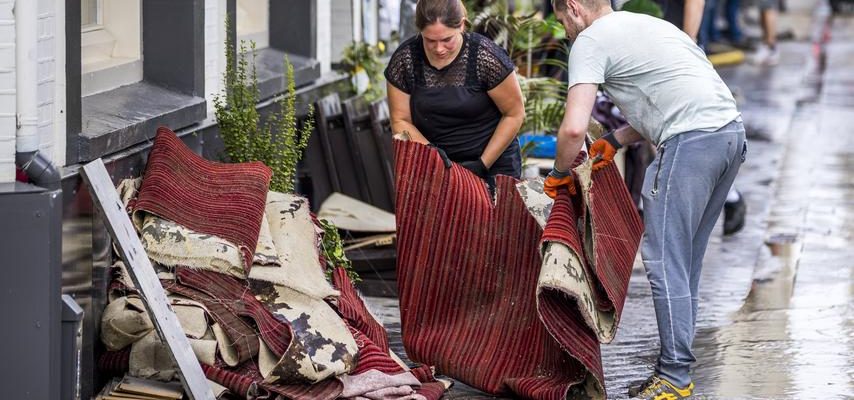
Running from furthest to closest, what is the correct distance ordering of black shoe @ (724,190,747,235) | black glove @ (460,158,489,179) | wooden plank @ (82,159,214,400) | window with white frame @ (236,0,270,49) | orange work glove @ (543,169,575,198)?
black shoe @ (724,190,747,235) → window with white frame @ (236,0,270,49) → black glove @ (460,158,489,179) → orange work glove @ (543,169,575,198) → wooden plank @ (82,159,214,400)

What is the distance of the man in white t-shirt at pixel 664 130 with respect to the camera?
538 centimetres

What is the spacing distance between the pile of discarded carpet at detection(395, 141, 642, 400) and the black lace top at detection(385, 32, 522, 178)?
0.33 metres

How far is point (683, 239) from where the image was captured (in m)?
5.61

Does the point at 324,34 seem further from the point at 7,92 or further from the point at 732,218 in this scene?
the point at 7,92

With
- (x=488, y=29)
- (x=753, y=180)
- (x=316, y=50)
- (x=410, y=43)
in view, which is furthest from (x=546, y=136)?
(x=753, y=180)

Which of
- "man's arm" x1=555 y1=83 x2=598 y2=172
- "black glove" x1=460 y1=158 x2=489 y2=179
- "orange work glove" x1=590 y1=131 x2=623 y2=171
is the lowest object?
"black glove" x1=460 y1=158 x2=489 y2=179

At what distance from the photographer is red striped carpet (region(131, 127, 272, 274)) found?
17.6ft

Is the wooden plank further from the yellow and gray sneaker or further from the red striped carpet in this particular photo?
the yellow and gray sneaker

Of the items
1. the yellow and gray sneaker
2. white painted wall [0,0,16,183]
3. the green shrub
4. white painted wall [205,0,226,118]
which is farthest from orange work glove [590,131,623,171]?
white painted wall [0,0,16,183]

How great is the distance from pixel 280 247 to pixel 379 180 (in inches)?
96.0

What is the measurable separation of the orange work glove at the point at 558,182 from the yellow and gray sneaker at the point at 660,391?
86cm

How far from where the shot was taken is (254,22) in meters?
8.14

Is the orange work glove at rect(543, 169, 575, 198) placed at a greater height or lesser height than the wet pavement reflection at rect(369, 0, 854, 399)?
greater

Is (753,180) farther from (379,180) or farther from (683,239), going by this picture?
(683,239)
